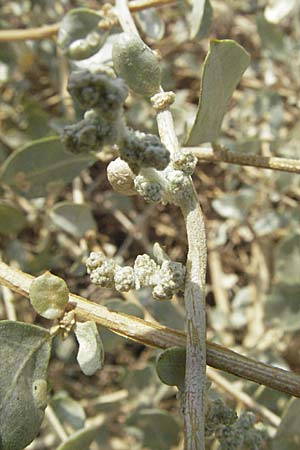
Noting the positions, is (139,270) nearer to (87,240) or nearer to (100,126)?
(100,126)

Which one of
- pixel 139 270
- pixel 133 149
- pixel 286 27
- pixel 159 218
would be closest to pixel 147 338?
pixel 139 270

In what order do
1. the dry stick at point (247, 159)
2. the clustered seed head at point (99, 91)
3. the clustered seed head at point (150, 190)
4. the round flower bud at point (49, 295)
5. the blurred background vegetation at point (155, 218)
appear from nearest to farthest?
1. the clustered seed head at point (99, 91)
2. the clustered seed head at point (150, 190)
3. the round flower bud at point (49, 295)
4. the dry stick at point (247, 159)
5. the blurred background vegetation at point (155, 218)

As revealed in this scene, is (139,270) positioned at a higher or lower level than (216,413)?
higher

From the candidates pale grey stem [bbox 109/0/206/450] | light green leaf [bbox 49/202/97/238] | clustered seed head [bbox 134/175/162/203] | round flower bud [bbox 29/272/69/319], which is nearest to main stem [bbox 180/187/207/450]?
pale grey stem [bbox 109/0/206/450]

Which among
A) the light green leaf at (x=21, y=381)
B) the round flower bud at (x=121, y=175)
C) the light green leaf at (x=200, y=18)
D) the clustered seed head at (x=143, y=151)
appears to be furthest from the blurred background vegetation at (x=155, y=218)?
the clustered seed head at (x=143, y=151)

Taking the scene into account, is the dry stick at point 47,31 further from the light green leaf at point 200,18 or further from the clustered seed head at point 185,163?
the clustered seed head at point 185,163

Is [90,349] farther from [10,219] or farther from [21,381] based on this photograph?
[10,219]
